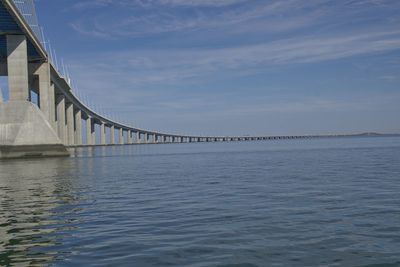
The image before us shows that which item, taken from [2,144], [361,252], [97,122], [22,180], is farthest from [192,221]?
[97,122]

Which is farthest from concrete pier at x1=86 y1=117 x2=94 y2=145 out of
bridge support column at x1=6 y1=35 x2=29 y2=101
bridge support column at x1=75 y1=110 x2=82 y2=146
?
bridge support column at x1=6 y1=35 x2=29 y2=101

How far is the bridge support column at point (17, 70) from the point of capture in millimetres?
57250

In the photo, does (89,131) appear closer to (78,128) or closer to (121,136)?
(78,128)

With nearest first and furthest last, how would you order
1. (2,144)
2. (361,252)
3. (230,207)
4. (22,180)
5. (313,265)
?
(313,265) < (361,252) < (230,207) < (22,180) < (2,144)

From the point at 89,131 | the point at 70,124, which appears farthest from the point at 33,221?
the point at 89,131

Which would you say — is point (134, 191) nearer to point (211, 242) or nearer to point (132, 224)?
point (132, 224)

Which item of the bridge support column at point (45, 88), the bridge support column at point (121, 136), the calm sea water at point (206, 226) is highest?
the bridge support column at point (45, 88)

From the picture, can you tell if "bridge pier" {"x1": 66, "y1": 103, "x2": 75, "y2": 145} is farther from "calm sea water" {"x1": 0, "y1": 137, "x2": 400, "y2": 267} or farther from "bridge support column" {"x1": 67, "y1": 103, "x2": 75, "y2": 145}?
"calm sea water" {"x1": 0, "y1": 137, "x2": 400, "y2": 267}

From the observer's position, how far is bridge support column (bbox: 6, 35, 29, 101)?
57.2 metres

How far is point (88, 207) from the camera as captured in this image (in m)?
16.4

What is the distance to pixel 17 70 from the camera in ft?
189

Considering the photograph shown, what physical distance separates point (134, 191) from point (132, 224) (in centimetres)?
842

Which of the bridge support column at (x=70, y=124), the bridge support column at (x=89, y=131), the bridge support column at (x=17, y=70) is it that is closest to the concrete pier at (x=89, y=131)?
the bridge support column at (x=89, y=131)

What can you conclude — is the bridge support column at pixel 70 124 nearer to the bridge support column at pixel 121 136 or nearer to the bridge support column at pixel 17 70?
the bridge support column at pixel 121 136
